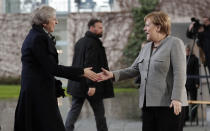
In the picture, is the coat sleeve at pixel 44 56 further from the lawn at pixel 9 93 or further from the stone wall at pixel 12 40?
the stone wall at pixel 12 40

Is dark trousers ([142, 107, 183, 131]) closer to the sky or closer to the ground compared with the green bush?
closer to the sky

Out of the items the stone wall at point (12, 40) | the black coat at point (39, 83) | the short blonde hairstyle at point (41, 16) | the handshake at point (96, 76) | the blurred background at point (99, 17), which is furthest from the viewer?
the stone wall at point (12, 40)

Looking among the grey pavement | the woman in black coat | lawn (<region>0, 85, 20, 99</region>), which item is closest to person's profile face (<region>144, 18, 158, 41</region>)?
the woman in black coat

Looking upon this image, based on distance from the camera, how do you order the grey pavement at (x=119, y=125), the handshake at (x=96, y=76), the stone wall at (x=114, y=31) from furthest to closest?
the stone wall at (x=114, y=31), the grey pavement at (x=119, y=125), the handshake at (x=96, y=76)

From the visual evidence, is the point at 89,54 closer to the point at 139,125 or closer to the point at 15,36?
the point at 139,125

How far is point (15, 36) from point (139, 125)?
62.0ft

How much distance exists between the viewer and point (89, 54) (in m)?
6.84

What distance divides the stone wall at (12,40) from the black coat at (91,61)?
1961 centimetres

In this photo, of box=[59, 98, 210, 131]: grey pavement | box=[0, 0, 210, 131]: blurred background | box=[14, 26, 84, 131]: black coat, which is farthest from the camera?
box=[0, 0, 210, 131]: blurred background

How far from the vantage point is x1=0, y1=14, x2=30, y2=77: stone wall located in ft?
86.3

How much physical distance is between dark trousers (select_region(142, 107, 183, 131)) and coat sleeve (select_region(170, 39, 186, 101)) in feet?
0.55

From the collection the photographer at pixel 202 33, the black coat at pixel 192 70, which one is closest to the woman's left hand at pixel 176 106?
the photographer at pixel 202 33

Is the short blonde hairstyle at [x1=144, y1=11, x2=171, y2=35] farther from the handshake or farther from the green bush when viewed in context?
the green bush

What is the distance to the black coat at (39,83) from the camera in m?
4.45
